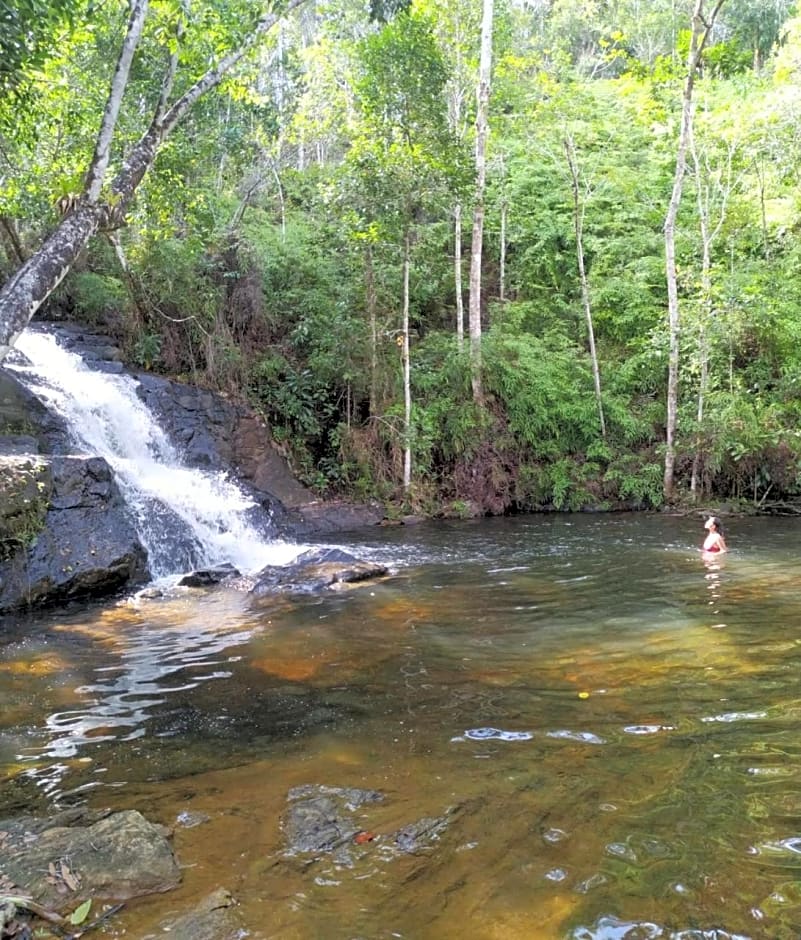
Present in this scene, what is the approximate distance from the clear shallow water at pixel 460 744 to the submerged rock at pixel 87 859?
0.14 metres

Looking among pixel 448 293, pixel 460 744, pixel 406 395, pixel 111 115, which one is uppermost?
pixel 448 293

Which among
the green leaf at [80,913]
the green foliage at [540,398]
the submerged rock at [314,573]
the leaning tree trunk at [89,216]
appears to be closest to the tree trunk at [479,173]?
the green foliage at [540,398]

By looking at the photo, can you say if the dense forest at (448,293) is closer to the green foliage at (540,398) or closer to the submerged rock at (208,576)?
the green foliage at (540,398)

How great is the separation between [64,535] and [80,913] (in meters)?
7.91

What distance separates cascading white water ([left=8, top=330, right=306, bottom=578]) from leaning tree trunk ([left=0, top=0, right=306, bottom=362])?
6719 mm

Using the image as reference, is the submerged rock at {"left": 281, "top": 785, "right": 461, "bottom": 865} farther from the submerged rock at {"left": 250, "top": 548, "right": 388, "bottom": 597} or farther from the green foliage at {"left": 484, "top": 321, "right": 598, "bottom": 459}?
the green foliage at {"left": 484, "top": 321, "right": 598, "bottom": 459}

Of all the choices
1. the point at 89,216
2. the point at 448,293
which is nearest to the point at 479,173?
the point at 448,293

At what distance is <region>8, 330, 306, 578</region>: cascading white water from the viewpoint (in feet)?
38.1

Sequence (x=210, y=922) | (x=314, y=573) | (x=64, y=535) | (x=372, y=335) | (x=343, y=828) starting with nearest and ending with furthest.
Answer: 1. (x=210, y=922)
2. (x=343, y=828)
3. (x=64, y=535)
4. (x=314, y=573)
5. (x=372, y=335)

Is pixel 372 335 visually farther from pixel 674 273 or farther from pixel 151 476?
pixel 674 273

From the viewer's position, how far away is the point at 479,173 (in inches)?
671

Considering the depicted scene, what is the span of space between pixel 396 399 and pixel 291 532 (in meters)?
4.81

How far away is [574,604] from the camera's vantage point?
8.36 metres

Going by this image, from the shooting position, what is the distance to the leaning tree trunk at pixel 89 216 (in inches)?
180
